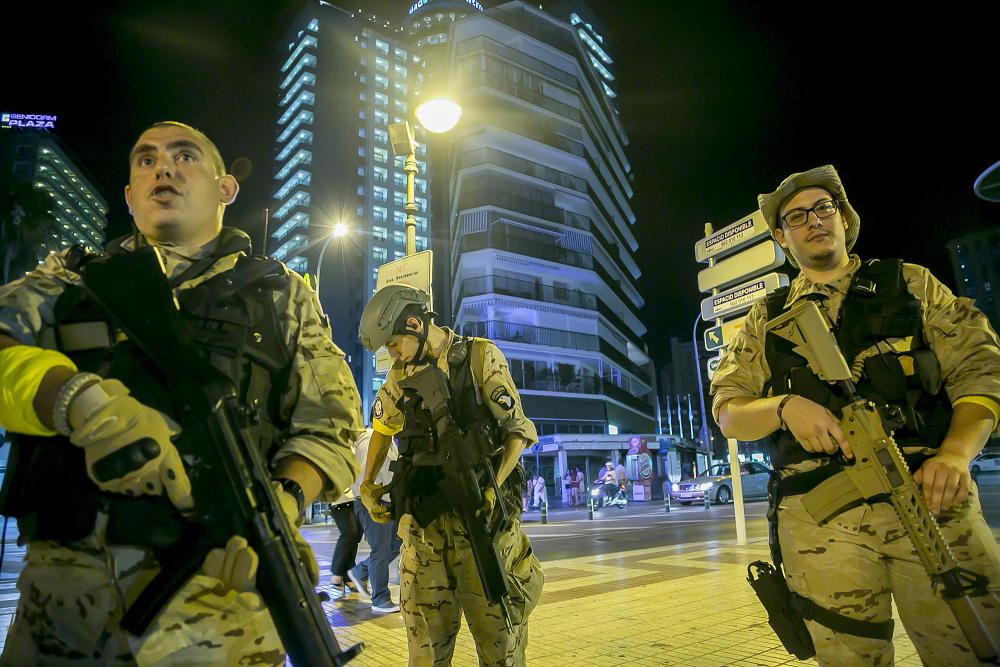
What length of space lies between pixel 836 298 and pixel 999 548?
1.02 metres

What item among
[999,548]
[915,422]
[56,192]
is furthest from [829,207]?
[56,192]

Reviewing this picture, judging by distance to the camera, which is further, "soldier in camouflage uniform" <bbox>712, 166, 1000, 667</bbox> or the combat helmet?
the combat helmet

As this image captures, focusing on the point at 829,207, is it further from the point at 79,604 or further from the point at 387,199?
the point at 387,199

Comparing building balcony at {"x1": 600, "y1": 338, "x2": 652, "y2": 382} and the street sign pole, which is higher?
building balcony at {"x1": 600, "y1": 338, "x2": 652, "y2": 382}

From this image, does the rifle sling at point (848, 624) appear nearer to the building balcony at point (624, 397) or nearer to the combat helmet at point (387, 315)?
the combat helmet at point (387, 315)

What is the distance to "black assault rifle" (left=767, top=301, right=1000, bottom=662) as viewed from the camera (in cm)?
179

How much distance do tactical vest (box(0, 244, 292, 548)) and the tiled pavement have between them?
9.88 ft

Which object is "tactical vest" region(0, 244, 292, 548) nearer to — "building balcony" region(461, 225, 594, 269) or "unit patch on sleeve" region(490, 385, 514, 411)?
"unit patch on sleeve" region(490, 385, 514, 411)

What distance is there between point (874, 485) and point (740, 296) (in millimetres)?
7146

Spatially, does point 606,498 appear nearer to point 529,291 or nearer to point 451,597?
point 529,291

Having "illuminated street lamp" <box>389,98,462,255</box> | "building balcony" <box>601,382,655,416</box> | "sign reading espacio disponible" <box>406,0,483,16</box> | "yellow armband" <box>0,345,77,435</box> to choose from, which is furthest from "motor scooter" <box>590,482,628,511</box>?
"sign reading espacio disponible" <box>406,0,483,16</box>

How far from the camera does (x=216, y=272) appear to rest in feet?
5.57

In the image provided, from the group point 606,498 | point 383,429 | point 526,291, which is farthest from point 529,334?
point 383,429

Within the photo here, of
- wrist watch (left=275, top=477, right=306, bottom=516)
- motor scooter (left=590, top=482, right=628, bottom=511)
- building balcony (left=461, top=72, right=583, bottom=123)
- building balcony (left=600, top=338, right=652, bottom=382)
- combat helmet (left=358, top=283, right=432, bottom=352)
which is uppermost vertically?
building balcony (left=461, top=72, right=583, bottom=123)
